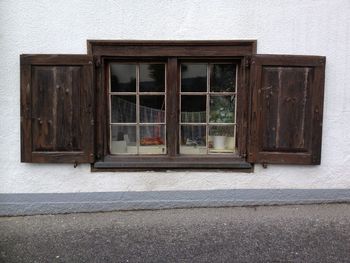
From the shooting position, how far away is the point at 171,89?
4.66 meters

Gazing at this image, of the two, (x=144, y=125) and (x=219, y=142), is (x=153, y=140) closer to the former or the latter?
(x=144, y=125)

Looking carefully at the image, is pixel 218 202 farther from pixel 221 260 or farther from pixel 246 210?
pixel 221 260

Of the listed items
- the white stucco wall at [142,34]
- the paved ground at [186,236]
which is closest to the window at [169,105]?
the white stucco wall at [142,34]

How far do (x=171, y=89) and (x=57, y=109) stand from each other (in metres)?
1.33

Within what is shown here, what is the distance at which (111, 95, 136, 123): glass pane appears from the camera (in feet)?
15.7

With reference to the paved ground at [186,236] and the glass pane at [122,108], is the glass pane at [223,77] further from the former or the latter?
the paved ground at [186,236]

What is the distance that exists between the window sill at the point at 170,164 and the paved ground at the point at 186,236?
51cm

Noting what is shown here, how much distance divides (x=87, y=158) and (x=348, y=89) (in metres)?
3.13

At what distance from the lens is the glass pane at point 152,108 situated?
4809mm

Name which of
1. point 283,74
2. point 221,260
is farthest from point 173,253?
point 283,74

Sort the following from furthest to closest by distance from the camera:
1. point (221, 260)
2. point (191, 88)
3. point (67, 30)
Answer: point (191, 88) → point (67, 30) → point (221, 260)

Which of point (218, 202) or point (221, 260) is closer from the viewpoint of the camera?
point (221, 260)

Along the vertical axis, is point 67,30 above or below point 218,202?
above

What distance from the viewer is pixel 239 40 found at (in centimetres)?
454
